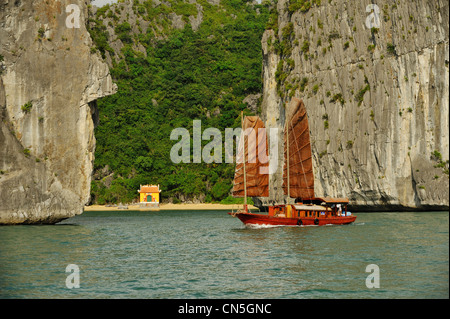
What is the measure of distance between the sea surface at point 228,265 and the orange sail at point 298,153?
9.93 meters

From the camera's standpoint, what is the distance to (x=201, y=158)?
79938 mm

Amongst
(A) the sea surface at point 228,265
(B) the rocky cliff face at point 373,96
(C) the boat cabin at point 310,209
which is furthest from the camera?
(B) the rocky cliff face at point 373,96

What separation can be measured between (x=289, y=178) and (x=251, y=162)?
13.4 ft

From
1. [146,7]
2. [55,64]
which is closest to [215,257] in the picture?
[55,64]

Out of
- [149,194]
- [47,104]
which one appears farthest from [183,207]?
[47,104]

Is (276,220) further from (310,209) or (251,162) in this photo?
(251,162)

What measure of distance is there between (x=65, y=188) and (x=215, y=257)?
17.8 m

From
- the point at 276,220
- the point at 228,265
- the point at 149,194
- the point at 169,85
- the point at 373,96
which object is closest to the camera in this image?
the point at 228,265

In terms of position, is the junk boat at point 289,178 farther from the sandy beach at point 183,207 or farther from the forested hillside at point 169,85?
the forested hillside at point 169,85

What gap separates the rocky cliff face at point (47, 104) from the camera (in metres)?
35.0

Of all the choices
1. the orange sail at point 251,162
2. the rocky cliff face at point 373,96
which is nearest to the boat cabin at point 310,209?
the orange sail at point 251,162

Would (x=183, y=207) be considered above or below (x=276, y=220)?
below

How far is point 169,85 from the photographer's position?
303 feet

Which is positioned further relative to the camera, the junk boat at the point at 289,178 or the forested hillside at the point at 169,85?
the forested hillside at the point at 169,85
